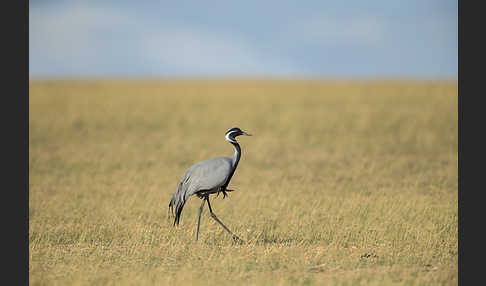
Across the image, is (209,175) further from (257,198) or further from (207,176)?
(257,198)

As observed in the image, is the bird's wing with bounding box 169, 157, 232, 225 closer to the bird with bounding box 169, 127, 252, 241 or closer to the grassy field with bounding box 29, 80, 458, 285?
the bird with bounding box 169, 127, 252, 241

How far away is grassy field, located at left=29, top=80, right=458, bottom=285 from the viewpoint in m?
8.34

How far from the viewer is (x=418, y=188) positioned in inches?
562

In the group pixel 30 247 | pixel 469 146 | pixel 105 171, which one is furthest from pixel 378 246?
pixel 105 171

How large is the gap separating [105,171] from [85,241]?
7.66 metres

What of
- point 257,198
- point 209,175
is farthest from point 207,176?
point 257,198

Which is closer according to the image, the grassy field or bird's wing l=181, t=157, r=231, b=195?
the grassy field

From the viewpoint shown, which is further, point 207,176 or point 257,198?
point 257,198

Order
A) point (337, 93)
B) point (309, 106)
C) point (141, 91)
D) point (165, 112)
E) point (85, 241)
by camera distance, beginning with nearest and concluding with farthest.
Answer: point (85, 241) → point (165, 112) → point (309, 106) → point (337, 93) → point (141, 91)

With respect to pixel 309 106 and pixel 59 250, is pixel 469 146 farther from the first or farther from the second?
pixel 309 106

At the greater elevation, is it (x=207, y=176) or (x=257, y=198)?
(x=207, y=176)

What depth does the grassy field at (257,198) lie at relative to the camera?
834 cm

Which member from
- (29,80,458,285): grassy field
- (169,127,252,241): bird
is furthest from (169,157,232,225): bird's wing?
(29,80,458,285): grassy field

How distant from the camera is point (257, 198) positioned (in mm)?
13570
